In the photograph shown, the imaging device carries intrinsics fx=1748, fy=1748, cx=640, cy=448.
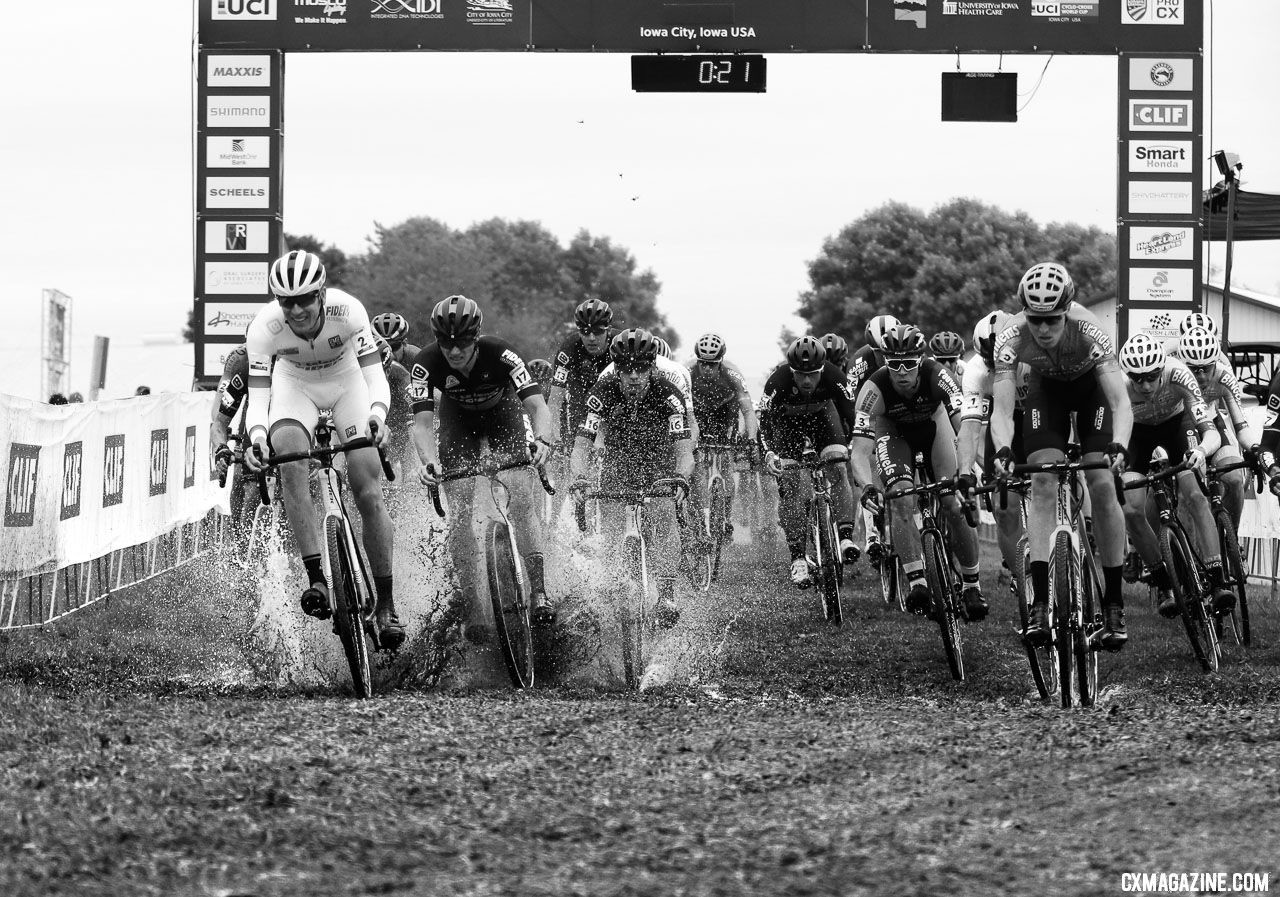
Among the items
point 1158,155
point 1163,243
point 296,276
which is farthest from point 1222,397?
point 1158,155

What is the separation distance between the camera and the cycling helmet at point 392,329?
13.9 metres

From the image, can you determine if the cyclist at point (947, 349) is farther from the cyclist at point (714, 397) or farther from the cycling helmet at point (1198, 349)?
the cycling helmet at point (1198, 349)

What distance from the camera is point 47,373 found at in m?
23.2

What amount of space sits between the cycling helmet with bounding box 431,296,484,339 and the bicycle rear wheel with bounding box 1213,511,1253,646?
519 cm

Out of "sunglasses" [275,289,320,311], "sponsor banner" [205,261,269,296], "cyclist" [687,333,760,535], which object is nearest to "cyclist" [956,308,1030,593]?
"sunglasses" [275,289,320,311]

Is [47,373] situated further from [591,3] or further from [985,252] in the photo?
[985,252]

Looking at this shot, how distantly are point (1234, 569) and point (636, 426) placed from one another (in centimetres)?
426

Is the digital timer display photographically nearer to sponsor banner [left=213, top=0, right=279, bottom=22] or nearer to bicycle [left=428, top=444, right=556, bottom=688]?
sponsor banner [left=213, top=0, right=279, bottom=22]

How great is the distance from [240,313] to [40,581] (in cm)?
900

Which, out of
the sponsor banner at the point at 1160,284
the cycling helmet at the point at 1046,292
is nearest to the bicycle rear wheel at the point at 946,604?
the cycling helmet at the point at 1046,292

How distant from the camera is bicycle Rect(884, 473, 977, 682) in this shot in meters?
10.4

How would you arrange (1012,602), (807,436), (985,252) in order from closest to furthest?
1. (807,436)
2. (1012,602)
3. (985,252)

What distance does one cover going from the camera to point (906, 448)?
11.6 meters

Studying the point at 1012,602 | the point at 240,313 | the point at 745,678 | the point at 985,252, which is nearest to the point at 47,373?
the point at 240,313
